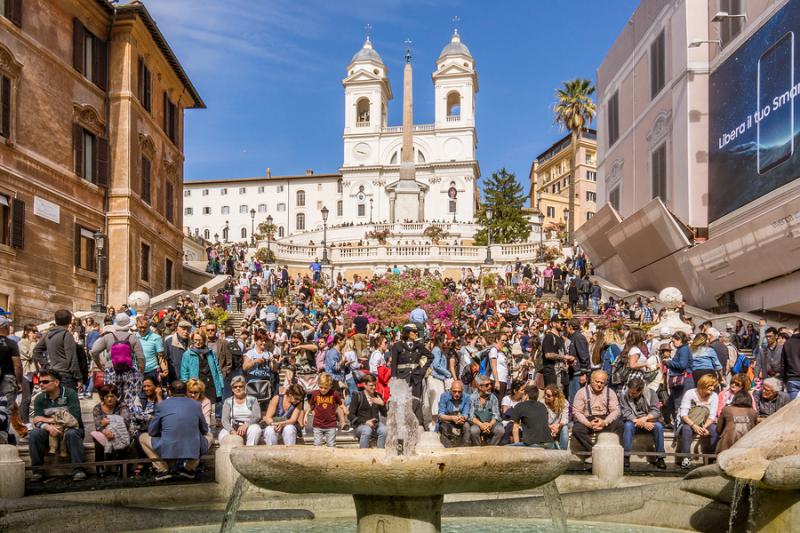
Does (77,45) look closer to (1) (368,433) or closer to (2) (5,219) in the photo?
(2) (5,219)

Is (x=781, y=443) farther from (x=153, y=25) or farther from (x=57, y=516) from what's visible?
(x=153, y=25)

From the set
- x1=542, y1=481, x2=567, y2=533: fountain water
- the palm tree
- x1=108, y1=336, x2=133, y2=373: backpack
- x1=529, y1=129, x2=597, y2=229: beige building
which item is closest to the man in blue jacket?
x1=108, y1=336, x2=133, y2=373: backpack

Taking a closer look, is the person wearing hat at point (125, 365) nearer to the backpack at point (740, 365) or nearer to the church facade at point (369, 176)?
the backpack at point (740, 365)

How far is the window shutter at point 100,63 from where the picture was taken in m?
27.6

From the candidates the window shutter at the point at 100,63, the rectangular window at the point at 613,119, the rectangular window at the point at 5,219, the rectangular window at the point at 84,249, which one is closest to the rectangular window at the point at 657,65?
the rectangular window at the point at 613,119

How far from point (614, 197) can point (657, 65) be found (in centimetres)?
758

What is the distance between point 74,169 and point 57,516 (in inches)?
784

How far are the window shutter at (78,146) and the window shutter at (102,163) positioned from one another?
3.27ft

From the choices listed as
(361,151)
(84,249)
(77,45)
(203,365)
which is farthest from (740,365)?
(361,151)

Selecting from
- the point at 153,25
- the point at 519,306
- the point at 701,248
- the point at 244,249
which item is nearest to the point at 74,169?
the point at 153,25

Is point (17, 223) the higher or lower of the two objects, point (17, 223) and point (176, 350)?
the higher

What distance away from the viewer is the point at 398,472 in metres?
4.88

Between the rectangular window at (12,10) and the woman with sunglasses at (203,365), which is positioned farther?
the rectangular window at (12,10)

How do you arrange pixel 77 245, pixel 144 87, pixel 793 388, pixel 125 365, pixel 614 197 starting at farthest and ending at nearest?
pixel 614 197, pixel 144 87, pixel 77 245, pixel 793 388, pixel 125 365
